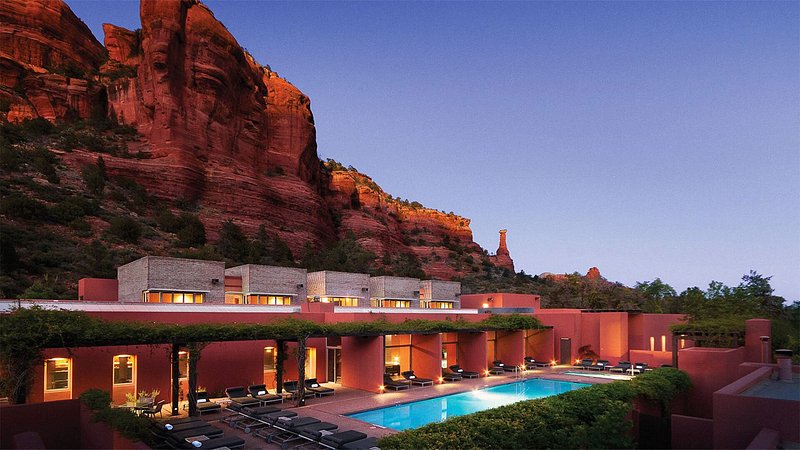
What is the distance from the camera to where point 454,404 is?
51.4ft

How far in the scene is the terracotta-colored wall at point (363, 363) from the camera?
1705 centimetres

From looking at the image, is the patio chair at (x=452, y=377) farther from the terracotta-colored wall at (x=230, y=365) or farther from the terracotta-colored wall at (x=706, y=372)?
the terracotta-colored wall at (x=706, y=372)

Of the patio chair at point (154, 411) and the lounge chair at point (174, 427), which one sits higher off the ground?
the lounge chair at point (174, 427)

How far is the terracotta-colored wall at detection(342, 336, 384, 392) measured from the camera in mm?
17047

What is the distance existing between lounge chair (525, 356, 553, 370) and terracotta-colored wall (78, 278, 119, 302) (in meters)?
21.5

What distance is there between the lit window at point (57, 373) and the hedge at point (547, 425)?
10.9m

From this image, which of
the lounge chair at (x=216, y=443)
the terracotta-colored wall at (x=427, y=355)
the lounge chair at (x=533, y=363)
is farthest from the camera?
the lounge chair at (x=533, y=363)

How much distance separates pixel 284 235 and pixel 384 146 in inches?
2899

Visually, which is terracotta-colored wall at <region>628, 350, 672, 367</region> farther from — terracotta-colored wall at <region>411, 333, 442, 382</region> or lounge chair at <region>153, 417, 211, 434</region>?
lounge chair at <region>153, 417, 211, 434</region>

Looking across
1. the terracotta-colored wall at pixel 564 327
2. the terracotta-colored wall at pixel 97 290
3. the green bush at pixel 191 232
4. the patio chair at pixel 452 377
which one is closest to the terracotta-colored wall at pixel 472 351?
the patio chair at pixel 452 377

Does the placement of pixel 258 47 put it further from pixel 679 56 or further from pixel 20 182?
pixel 679 56

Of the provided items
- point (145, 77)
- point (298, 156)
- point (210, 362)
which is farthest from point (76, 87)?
point (210, 362)

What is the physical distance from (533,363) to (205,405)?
17043mm

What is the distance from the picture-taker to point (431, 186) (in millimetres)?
110000
